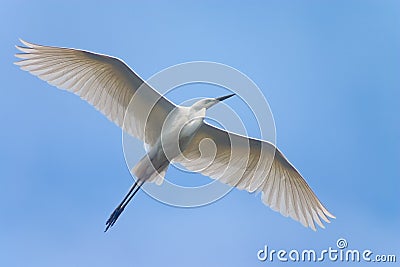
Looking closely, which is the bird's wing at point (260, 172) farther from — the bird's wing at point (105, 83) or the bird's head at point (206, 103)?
the bird's head at point (206, 103)

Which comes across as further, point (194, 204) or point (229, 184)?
point (229, 184)

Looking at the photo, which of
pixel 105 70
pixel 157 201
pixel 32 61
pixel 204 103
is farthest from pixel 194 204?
pixel 32 61

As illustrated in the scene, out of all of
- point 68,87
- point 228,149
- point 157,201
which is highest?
point 228,149

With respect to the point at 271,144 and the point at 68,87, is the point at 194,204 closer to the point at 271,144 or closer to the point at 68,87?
the point at 271,144

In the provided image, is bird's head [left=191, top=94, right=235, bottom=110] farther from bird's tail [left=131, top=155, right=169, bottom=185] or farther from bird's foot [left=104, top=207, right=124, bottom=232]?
bird's foot [left=104, top=207, right=124, bottom=232]

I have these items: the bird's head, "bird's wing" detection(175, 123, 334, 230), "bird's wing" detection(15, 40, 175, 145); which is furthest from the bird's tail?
the bird's head

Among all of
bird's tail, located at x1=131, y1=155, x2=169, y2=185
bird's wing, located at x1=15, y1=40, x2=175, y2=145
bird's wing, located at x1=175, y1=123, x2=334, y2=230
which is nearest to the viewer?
bird's wing, located at x1=15, y1=40, x2=175, y2=145

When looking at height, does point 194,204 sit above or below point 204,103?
below

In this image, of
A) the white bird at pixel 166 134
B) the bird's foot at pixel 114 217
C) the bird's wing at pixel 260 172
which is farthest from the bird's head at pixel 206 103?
the bird's foot at pixel 114 217
